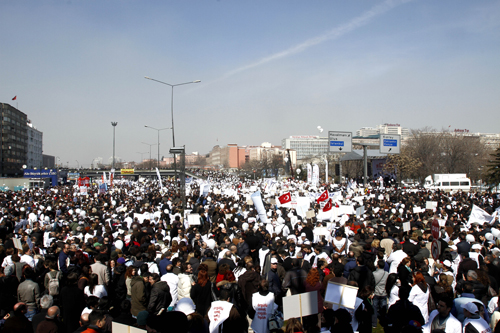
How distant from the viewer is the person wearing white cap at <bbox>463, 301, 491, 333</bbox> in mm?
4559

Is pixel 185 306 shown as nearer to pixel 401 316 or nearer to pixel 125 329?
pixel 125 329

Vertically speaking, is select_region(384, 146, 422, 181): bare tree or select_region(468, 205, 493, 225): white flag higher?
select_region(384, 146, 422, 181): bare tree

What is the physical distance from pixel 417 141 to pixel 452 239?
58664 mm

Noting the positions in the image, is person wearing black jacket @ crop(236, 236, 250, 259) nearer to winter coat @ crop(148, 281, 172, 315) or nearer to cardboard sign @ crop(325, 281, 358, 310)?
winter coat @ crop(148, 281, 172, 315)

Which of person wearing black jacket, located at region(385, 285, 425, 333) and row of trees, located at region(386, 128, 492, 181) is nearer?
person wearing black jacket, located at region(385, 285, 425, 333)

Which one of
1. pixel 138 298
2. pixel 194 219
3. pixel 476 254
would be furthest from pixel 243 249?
pixel 476 254

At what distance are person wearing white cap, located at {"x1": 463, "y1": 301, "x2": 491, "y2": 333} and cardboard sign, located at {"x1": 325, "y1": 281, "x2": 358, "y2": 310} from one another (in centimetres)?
136

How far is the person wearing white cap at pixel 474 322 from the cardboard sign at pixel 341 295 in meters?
1.36

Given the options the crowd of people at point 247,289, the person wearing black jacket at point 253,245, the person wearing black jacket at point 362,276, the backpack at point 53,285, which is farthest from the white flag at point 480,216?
the backpack at point 53,285

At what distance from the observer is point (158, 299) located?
5.98 metres

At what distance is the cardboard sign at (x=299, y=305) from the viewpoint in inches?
194

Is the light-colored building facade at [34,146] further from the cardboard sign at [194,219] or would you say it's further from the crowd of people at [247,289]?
the crowd of people at [247,289]

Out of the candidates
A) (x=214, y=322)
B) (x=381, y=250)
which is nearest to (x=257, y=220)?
(x=381, y=250)

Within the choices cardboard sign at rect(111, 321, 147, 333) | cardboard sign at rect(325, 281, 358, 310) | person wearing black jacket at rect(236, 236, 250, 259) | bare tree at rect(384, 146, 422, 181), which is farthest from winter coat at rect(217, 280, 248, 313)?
bare tree at rect(384, 146, 422, 181)
